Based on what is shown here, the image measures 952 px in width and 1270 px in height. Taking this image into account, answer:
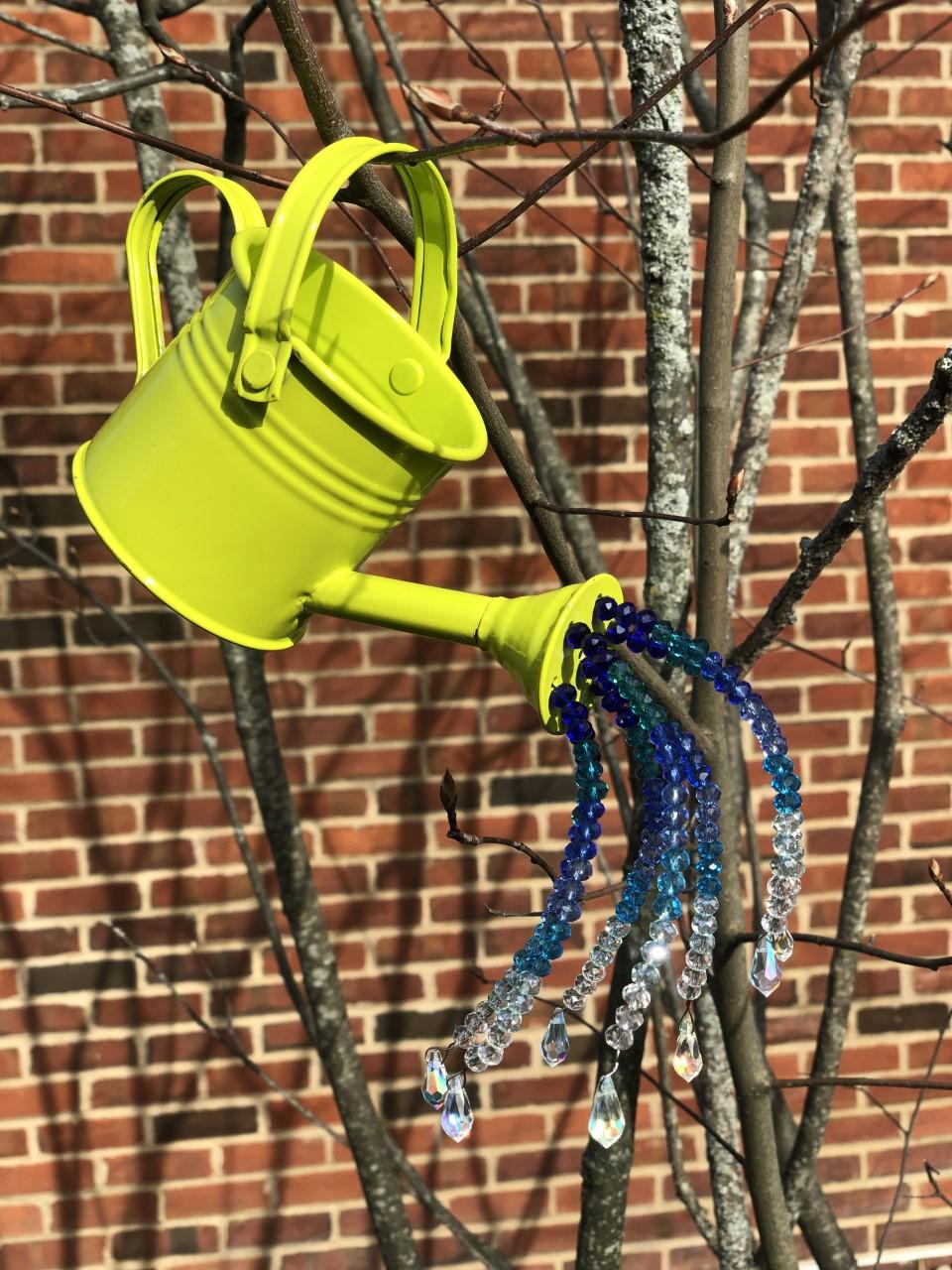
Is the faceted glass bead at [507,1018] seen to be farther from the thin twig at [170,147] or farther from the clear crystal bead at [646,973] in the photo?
the thin twig at [170,147]

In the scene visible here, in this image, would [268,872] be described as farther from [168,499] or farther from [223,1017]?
[168,499]

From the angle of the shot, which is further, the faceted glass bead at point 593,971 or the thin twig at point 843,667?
the thin twig at point 843,667

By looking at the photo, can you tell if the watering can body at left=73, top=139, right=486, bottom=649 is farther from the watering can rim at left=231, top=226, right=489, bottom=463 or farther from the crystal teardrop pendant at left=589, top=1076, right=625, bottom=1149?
the crystal teardrop pendant at left=589, top=1076, right=625, bottom=1149

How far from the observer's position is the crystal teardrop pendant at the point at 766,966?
0.64 meters

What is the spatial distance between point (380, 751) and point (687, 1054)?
1.09 meters

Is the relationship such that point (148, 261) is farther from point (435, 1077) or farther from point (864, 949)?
point (864, 949)

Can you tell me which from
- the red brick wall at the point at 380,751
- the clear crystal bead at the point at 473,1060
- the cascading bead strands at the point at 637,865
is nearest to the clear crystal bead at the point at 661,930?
the cascading bead strands at the point at 637,865

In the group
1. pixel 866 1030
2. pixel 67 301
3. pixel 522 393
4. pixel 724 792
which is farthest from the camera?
pixel 866 1030

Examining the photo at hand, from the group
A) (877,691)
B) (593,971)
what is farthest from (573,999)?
(877,691)

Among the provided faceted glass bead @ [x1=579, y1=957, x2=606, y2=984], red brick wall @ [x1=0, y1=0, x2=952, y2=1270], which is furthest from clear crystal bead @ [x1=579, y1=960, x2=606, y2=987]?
red brick wall @ [x1=0, y1=0, x2=952, y2=1270]

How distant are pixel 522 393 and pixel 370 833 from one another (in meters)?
0.72

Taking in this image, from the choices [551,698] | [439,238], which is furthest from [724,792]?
[439,238]

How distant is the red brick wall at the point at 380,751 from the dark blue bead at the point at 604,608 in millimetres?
1054

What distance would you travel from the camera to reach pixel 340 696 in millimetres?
1665
